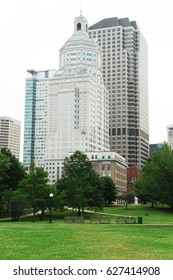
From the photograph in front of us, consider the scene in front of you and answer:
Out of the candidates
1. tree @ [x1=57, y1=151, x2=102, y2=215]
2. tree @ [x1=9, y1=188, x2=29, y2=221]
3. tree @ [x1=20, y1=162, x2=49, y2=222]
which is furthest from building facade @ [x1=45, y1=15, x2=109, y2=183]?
tree @ [x1=9, y1=188, x2=29, y2=221]

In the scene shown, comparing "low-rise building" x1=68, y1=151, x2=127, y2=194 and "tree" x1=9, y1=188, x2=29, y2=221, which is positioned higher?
"low-rise building" x1=68, y1=151, x2=127, y2=194

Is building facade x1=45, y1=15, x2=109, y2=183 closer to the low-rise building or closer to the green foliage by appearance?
the low-rise building

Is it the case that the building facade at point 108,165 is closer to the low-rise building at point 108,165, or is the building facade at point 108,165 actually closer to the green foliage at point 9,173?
the low-rise building at point 108,165

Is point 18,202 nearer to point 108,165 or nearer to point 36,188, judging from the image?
point 36,188

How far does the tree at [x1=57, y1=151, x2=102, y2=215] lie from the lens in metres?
66.3

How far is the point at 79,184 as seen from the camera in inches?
2702

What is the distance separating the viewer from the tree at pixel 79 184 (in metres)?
66.3

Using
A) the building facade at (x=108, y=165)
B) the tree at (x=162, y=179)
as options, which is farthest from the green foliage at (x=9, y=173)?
the building facade at (x=108, y=165)

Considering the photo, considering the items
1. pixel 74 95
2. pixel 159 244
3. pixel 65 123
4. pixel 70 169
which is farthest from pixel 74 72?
pixel 159 244

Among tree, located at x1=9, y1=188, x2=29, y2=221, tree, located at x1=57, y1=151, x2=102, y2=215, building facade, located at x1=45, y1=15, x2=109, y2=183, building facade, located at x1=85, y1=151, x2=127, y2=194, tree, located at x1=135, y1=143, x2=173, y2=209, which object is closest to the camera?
tree, located at x1=9, y1=188, x2=29, y2=221

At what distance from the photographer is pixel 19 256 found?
58.7 ft

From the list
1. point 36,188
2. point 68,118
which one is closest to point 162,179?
point 36,188

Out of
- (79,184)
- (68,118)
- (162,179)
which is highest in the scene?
(68,118)
